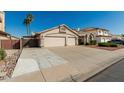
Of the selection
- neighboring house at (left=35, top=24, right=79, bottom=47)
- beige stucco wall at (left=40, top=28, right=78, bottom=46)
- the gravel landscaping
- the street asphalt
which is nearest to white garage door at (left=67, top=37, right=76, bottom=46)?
neighboring house at (left=35, top=24, right=79, bottom=47)

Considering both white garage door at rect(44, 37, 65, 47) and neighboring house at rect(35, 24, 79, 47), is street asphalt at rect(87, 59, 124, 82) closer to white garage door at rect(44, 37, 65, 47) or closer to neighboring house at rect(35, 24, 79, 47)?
neighboring house at rect(35, 24, 79, 47)

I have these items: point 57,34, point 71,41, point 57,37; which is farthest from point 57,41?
point 71,41

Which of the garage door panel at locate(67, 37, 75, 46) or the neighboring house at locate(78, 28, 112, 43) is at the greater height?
the neighboring house at locate(78, 28, 112, 43)

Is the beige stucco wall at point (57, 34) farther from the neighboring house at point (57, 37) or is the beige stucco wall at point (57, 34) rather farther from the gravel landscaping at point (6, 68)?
the gravel landscaping at point (6, 68)

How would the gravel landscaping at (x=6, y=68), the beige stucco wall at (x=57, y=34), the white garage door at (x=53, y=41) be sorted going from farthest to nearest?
the white garage door at (x=53, y=41)
the beige stucco wall at (x=57, y=34)
the gravel landscaping at (x=6, y=68)

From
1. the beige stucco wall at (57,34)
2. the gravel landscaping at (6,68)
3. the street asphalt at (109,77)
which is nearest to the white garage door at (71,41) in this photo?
the beige stucco wall at (57,34)

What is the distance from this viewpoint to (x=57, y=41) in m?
25.3

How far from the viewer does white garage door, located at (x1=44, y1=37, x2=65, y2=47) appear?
2386 centimetres

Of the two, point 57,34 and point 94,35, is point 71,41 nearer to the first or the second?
point 57,34

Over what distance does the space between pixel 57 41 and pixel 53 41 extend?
995mm

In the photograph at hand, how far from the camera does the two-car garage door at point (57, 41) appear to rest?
2394 cm
